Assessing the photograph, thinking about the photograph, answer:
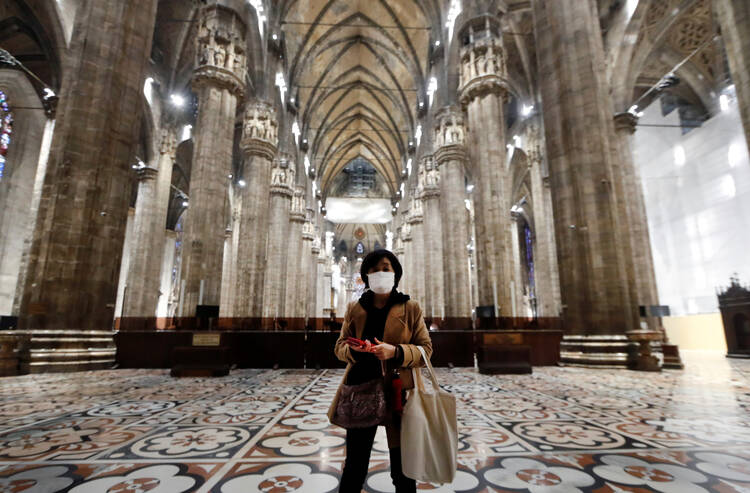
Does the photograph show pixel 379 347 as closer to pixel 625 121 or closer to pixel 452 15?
pixel 625 121

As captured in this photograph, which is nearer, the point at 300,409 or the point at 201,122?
the point at 300,409

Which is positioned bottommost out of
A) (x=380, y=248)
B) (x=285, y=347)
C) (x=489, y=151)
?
(x=285, y=347)

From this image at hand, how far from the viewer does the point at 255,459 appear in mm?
2270

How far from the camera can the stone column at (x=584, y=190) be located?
301 inches

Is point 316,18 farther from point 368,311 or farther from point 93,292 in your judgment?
point 368,311

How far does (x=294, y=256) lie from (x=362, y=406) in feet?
77.7

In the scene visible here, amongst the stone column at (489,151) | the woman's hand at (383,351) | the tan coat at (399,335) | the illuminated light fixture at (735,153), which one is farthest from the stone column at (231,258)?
the illuminated light fixture at (735,153)

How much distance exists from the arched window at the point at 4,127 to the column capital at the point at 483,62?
18912 mm

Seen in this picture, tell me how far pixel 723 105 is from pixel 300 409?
21984mm

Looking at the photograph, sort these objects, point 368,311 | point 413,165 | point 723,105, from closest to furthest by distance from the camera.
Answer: point 368,311, point 723,105, point 413,165

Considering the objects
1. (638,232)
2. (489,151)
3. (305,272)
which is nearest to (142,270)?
(305,272)

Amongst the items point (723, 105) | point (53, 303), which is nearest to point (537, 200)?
point (723, 105)

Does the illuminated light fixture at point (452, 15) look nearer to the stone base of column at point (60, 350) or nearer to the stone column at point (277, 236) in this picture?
the stone column at point (277, 236)

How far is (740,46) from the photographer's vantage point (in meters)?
7.11
